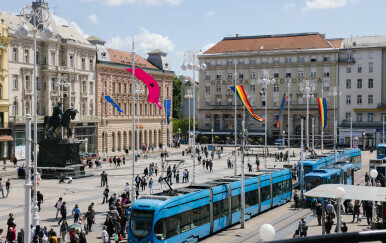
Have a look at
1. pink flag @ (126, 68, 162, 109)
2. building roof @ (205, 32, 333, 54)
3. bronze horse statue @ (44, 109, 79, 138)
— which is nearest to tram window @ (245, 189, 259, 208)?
pink flag @ (126, 68, 162, 109)

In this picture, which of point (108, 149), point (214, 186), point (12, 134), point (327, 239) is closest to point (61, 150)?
point (12, 134)

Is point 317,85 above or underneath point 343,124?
above

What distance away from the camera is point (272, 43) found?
10131cm

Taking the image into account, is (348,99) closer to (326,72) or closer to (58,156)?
(326,72)

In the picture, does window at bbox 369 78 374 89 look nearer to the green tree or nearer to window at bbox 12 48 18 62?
the green tree

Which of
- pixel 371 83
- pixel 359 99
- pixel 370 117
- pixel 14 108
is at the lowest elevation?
pixel 370 117

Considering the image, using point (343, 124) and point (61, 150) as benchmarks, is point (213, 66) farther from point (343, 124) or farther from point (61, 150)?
point (61, 150)

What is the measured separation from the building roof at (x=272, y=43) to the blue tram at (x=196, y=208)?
7145 centimetres

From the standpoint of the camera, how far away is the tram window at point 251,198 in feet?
91.0

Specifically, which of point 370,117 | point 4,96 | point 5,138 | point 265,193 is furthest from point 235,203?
point 370,117

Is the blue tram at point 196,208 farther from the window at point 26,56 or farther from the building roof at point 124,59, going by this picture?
the building roof at point 124,59

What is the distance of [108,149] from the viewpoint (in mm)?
77750

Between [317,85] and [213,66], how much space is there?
2216cm

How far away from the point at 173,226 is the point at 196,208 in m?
2.00
